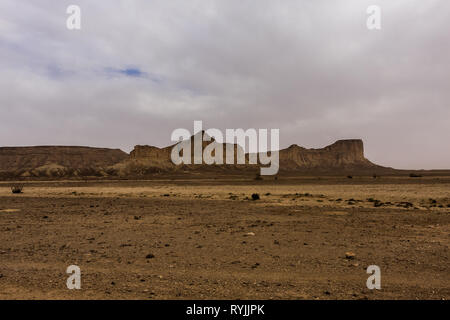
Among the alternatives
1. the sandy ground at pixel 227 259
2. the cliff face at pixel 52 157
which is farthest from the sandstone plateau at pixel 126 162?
the sandy ground at pixel 227 259

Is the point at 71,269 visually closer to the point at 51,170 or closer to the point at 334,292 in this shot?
the point at 334,292

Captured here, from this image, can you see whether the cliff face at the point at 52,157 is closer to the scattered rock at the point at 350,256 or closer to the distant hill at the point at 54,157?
the distant hill at the point at 54,157

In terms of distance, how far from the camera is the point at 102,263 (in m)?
7.45

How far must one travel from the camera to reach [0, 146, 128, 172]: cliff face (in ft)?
506

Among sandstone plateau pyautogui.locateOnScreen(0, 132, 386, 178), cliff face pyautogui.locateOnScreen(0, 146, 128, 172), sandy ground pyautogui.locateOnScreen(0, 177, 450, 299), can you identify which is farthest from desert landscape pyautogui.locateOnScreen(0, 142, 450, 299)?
cliff face pyautogui.locateOnScreen(0, 146, 128, 172)

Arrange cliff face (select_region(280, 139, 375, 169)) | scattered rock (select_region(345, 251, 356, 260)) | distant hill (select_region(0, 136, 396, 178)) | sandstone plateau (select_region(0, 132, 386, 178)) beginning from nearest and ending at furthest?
scattered rock (select_region(345, 251, 356, 260)) → sandstone plateau (select_region(0, 132, 386, 178)) → distant hill (select_region(0, 136, 396, 178)) → cliff face (select_region(280, 139, 375, 169))

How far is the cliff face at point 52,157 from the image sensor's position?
154 m

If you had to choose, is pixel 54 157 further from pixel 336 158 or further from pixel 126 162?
pixel 336 158

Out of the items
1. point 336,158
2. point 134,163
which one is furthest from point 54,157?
point 336,158

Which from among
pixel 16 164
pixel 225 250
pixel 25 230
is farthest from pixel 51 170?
pixel 225 250

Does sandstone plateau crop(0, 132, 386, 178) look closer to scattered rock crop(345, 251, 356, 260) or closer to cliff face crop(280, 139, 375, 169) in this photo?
cliff face crop(280, 139, 375, 169)
